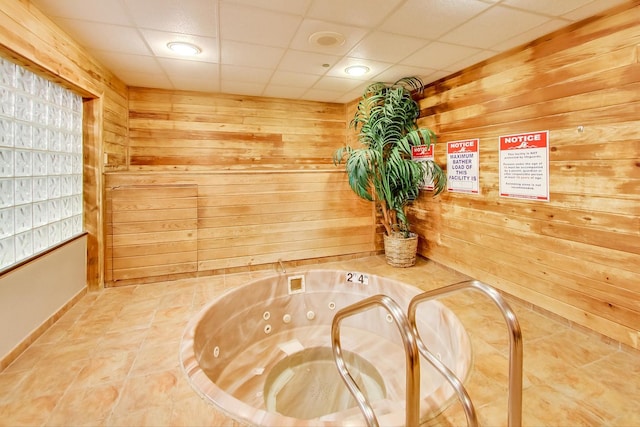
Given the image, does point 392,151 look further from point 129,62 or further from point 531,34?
point 129,62

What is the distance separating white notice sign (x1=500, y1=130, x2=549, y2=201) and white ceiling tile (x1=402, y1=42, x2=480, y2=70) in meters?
0.85

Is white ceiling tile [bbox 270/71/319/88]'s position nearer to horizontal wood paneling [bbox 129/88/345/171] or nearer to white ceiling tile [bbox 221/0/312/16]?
horizontal wood paneling [bbox 129/88/345/171]

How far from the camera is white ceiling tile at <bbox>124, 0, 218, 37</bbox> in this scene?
200cm

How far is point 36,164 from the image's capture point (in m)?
2.22

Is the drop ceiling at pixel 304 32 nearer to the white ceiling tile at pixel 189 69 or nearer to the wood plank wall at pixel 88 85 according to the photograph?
the white ceiling tile at pixel 189 69

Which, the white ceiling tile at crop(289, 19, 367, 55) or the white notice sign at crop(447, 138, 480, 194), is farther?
the white notice sign at crop(447, 138, 480, 194)

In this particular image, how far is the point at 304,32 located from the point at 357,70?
103 centimetres

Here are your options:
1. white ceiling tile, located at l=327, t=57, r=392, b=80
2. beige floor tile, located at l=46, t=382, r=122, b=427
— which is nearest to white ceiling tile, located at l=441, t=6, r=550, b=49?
white ceiling tile, located at l=327, t=57, r=392, b=80

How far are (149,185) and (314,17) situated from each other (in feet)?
7.60

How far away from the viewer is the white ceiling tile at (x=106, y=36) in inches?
89.8

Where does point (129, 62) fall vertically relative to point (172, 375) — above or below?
above

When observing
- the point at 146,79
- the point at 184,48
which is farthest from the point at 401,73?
the point at 146,79

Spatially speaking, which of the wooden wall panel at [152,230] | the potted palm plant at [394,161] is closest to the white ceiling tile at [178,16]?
the wooden wall panel at [152,230]

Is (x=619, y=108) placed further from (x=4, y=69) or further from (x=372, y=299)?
(x=4, y=69)
